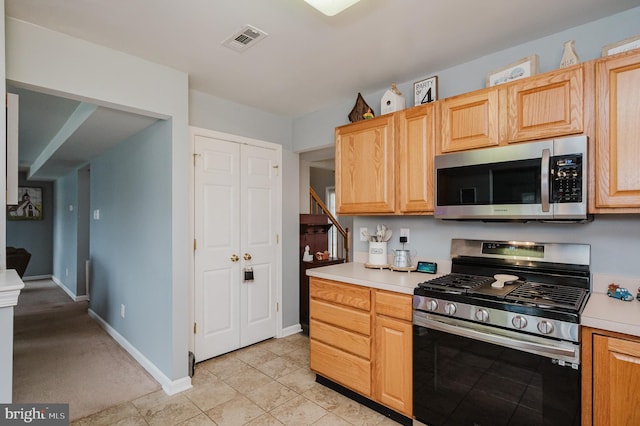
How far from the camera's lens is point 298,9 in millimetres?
1823

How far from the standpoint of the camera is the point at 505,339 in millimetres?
1678

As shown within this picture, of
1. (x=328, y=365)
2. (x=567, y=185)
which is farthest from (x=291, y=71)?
(x=328, y=365)

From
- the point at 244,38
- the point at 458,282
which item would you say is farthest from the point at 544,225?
the point at 244,38

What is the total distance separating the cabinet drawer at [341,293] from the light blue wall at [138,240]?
116 cm

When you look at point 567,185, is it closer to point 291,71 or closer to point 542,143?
point 542,143

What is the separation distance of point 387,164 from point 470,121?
0.65 metres

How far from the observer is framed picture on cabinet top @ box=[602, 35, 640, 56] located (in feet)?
5.41

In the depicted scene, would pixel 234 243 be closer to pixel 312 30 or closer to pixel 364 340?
pixel 364 340

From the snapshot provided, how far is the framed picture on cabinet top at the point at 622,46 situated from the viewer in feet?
5.41

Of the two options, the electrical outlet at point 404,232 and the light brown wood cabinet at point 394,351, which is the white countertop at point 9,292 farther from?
the electrical outlet at point 404,232

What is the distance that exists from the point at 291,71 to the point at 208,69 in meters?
0.64

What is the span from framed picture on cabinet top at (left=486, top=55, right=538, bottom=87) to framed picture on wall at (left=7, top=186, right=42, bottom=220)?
925 cm

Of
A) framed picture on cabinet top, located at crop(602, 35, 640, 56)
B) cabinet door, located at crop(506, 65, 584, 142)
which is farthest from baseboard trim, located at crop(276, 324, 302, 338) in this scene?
framed picture on cabinet top, located at crop(602, 35, 640, 56)

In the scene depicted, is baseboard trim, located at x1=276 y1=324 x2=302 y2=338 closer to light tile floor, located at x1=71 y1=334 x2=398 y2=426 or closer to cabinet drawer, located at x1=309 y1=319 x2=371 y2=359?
light tile floor, located at x1=71 y1=334 x2=398 y2=426
